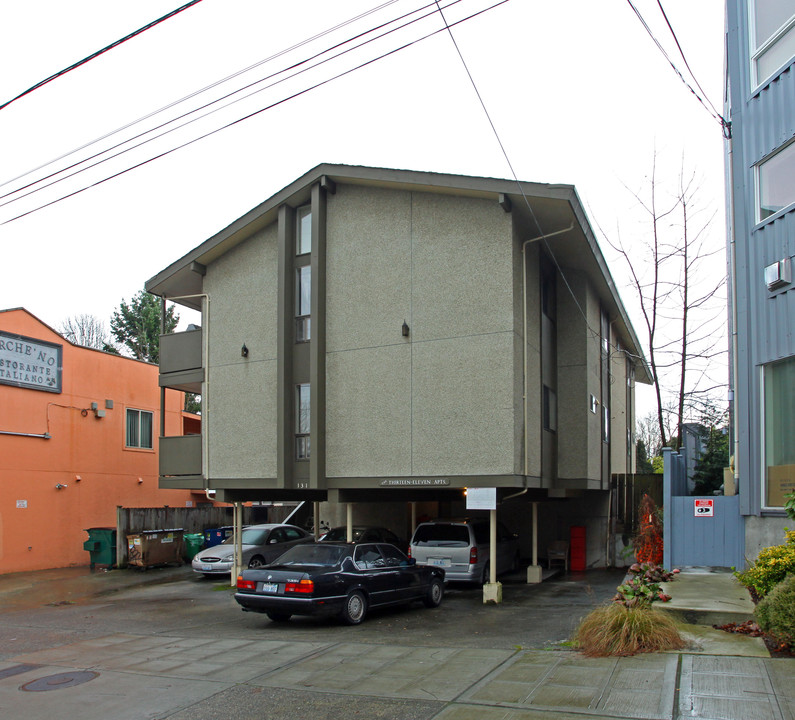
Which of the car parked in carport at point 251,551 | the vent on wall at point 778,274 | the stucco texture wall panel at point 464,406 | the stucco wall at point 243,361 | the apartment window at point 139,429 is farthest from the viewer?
the apartment window at point 139,429

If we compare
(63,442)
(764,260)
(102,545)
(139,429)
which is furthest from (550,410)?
(139,429)

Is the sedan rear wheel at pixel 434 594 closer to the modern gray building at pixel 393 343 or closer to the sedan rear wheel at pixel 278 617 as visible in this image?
the modern gray building at pixel 393 343

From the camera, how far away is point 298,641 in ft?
38.2

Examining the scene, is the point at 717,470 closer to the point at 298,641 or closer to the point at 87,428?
the point at 298,641

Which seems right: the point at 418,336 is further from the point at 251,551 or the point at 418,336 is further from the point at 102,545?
the point at 102,545

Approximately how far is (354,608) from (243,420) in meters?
7.20

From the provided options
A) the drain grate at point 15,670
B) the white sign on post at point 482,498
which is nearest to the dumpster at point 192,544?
the white sign on post at point 482,498

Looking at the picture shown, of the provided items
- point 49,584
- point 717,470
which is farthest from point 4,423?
point 717,470

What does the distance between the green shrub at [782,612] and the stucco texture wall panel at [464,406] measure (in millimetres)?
7165

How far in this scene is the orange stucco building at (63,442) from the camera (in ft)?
76.7

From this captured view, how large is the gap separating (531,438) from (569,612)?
3.79 meters

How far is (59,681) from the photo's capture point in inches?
380

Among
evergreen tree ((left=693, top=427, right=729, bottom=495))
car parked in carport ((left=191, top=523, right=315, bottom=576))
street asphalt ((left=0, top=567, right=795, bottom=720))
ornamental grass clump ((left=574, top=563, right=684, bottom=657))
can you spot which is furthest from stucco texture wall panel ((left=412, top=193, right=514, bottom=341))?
car parked in carport ((left=191, top=523, right=315, bottom=576))

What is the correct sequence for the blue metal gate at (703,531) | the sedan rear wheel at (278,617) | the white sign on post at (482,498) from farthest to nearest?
the white sign on post at (482,498) → the sedan rear wheel at (278,617) → the blue metal gate at (703,531)
